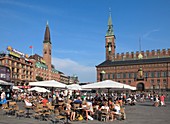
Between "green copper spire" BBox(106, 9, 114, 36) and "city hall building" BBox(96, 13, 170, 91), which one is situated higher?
"green copper spire" BBox(106, 9, 114, 36)

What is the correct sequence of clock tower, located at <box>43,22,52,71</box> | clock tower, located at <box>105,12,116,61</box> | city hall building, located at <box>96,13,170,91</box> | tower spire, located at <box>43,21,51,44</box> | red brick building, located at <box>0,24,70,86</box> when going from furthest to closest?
tower spire, located at <box>43,21,51,44</box> → clock tower, located at <box>43,22,52,71</box> → clock tower, located at <box>105,12,116,61</box> → city hall building, located at <box>96,13,170,91</box> → red brick building, located at <box>0,24,70,86</box>

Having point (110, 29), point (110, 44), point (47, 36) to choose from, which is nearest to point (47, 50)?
point (47, 36)

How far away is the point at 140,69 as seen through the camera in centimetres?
7306

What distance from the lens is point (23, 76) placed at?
251ft

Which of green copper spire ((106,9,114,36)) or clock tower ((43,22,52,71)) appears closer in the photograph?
green copper spire ((106,9,114,36))

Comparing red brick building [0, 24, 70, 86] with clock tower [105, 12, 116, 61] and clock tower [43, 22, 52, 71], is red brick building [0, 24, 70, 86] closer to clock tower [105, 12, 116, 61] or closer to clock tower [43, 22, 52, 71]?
clock tower [43, 22, 52, 71]

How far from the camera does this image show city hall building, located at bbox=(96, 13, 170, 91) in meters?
70.9

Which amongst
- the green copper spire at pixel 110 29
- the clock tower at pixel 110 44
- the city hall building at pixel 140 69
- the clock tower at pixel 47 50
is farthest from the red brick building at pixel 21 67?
the green copper spire at pixel 110 29

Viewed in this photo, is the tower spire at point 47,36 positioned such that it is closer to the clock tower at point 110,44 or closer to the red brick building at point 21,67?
the red brick building at point 21,67

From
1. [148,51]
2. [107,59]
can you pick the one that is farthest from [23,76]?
[148,51]

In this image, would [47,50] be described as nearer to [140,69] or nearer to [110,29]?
[110,29]

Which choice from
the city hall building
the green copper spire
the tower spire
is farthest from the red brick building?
the green copper spire

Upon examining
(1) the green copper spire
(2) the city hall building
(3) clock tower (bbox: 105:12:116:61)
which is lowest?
(2) the city hall building

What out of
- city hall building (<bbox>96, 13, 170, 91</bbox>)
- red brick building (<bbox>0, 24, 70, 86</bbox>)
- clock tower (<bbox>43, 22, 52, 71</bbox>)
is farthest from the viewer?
clock tower (<bbox>43, 22, 52, 71</bbox>)
